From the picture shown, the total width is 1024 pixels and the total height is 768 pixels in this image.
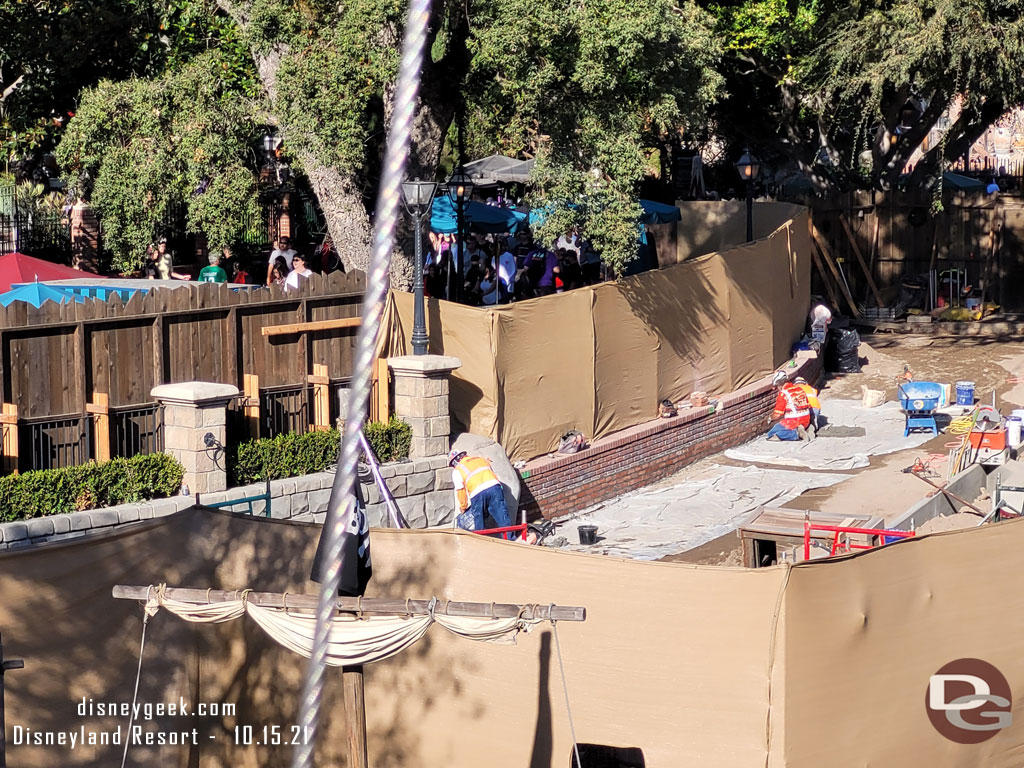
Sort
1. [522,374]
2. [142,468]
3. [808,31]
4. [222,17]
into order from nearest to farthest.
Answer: [142,468]
[522,374]
[222,17]
[808,31]

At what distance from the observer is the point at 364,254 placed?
1872 centimetres

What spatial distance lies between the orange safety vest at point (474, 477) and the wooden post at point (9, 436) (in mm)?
4204

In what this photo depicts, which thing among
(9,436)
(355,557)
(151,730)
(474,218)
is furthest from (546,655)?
(474,218)

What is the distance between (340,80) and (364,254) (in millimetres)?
2644

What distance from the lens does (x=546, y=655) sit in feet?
26.4

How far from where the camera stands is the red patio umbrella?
17.9 m

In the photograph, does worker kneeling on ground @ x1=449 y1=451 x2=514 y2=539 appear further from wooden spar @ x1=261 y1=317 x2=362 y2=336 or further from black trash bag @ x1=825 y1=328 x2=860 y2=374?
black trash bag @ x1=825 y1=328 x2=860 y2=374

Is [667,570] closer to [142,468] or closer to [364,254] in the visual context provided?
[142,468]

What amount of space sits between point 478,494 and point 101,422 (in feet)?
12.3

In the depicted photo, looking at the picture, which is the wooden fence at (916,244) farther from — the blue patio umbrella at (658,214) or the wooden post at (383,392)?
the wooden post at (383,392)

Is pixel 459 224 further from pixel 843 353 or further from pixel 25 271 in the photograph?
pixel 843 353

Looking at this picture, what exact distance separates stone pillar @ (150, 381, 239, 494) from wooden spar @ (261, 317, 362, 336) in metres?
1.32

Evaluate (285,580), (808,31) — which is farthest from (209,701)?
(808,31)

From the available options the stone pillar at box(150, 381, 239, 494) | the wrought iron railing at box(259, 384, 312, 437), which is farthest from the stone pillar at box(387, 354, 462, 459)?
the stone pillar at box(150, 381, 239, 494)
